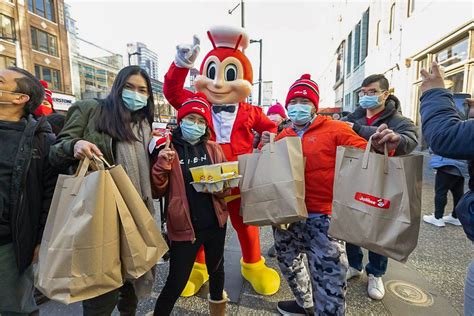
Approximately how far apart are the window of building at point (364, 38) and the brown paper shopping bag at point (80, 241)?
22.4 m

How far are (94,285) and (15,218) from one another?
644 millimetres

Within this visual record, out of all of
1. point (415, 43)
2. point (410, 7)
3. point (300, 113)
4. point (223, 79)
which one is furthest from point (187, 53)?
point (410, 7)

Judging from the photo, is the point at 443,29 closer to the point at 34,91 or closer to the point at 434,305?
the point at 434,305

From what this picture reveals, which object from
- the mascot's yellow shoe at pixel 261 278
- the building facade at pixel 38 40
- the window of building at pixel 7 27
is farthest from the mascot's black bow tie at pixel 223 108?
the window of building at pixel 7 27

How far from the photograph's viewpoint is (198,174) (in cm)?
179

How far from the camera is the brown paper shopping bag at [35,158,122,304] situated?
1.31 meters

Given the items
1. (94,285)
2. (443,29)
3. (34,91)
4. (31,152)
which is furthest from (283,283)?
(443,29)

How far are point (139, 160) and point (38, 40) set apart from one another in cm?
2923

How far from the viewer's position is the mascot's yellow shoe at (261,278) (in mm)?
2654

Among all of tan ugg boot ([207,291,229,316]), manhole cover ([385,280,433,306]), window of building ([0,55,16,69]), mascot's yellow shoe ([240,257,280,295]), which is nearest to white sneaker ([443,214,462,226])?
manhole cover ([385,280,433,306])

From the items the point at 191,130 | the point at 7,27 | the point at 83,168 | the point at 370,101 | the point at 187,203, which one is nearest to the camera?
the point at 83,168

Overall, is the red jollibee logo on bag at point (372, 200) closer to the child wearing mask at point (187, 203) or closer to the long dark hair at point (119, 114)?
the child wearing mask at point (187, 203)

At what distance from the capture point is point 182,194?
1862 millimetres

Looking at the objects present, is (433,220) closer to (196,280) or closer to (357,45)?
(196,280)
